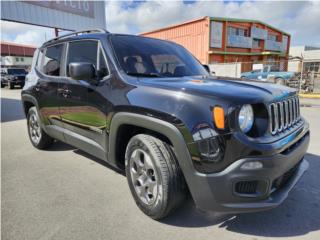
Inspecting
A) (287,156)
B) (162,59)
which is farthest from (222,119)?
(162,59)

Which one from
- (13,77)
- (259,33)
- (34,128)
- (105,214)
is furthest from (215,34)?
(105,214)

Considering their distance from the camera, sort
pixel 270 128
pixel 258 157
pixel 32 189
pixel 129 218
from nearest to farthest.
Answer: pixel 258 157 → pixel 270 128 → pixel 129 218 → pixel 32 189

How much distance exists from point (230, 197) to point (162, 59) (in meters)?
1.97

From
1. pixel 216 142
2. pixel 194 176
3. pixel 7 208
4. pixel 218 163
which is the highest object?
pixel 216 142

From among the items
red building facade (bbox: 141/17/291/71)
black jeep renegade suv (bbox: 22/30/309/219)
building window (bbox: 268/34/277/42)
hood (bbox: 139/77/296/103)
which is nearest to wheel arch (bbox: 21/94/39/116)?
black jeep renegade suv (bbox: 22/30/309/219)

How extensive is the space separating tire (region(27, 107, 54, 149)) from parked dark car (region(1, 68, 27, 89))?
19115mm

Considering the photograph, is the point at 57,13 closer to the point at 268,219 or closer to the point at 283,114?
the point at 283,114

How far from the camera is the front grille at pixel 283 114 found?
2207 millimetres

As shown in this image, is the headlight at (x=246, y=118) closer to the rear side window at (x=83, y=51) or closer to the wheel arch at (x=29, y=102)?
the rear side window at (x=83, y=51)

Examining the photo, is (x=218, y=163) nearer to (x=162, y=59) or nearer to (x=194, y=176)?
(x=194, y=176)

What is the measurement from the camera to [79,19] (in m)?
24.0

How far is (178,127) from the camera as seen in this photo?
2.15 m

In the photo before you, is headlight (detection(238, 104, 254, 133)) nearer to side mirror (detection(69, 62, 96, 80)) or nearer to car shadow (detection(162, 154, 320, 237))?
car shadow (detection(162, 154, 320, 237))

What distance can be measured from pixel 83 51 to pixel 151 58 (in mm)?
924
